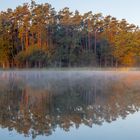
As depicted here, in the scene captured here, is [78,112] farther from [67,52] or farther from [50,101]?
A: [67,52]

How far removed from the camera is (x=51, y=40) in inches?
2090

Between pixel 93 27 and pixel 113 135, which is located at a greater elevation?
pixel 93 27

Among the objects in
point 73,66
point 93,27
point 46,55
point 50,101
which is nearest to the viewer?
point 50,101

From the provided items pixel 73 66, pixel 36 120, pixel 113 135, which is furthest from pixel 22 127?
pixel 73 66

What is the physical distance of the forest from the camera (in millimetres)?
50688

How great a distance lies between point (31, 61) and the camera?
164 feet

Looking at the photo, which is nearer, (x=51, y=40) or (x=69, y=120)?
(x=69, y=120)

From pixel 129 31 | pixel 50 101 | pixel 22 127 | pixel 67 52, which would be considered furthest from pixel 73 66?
pixel 22 127

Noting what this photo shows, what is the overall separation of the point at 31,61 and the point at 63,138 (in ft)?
148

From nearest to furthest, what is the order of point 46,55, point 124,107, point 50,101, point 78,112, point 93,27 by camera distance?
1. point 78,112
2. point 124,107
3. point 50,101
4. point 46,55
5. point 93,27

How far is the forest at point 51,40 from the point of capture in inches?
1996

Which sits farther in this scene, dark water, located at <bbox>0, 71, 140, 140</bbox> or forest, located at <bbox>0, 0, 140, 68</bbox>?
forest, located at <bbox>0, 0, 140, 68</bbox>

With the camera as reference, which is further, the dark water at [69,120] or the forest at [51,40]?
the forest at [51,40]

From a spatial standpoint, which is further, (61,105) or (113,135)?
(61,105)
